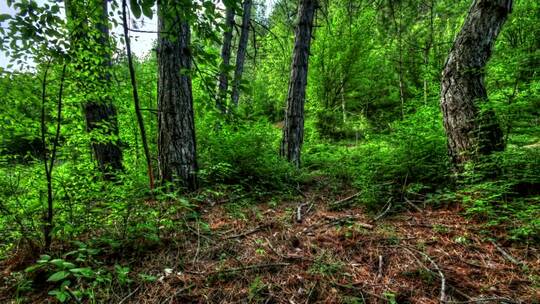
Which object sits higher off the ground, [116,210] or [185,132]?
[185,132]

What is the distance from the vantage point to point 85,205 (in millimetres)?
2607

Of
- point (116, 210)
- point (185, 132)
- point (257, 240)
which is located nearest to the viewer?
point (116, 210)

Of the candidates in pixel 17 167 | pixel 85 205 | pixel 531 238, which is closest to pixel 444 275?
pixel 531 238

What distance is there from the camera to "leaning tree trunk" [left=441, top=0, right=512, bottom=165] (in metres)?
2.97

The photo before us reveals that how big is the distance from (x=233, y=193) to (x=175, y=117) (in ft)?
4.38

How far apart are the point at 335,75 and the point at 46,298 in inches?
490

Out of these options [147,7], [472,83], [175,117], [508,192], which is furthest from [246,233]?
[472,83]

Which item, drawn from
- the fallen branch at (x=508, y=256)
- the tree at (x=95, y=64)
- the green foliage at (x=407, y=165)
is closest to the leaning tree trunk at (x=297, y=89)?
the green foliage at (x=407, y=165)

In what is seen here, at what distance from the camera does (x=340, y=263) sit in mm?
1986

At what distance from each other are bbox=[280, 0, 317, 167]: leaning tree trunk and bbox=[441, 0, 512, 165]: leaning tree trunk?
8.88ft

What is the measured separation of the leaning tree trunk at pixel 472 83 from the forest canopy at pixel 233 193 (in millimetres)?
16

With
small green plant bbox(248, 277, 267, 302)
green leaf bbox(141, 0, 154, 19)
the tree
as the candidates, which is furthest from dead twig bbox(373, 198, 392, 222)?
the tree

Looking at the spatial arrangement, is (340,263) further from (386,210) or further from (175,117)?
(175,117)

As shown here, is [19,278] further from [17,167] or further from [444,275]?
[444,275]
